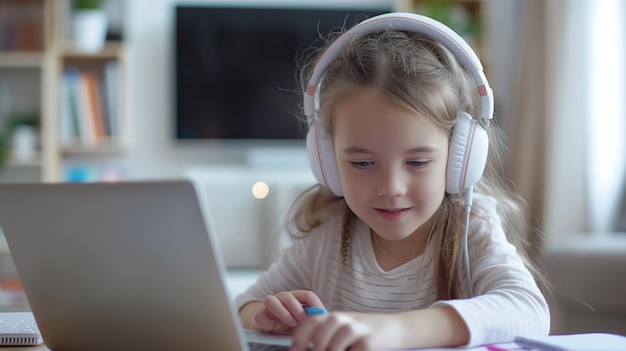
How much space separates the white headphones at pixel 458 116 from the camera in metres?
0.89

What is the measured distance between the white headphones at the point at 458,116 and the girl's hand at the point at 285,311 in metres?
0.23

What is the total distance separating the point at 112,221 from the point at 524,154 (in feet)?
10.4

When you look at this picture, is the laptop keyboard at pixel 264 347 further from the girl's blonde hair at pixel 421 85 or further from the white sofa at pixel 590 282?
the white sofa at pixel 590 282

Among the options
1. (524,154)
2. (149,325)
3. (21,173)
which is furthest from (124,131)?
(149,325)

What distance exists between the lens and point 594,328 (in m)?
2.18

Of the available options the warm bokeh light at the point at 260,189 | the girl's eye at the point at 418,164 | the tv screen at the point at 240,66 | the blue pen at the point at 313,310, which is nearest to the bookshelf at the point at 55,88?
the tv screen at the point at 240,66

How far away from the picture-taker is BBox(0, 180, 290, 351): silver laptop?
0.62m

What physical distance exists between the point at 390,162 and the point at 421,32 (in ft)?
0.51

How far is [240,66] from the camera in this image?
398 centimetres

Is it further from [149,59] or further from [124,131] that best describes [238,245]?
[149,59]

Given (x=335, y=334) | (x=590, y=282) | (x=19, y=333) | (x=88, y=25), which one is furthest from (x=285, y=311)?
(x=88, y=25)

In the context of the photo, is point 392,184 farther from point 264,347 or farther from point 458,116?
point 264,347

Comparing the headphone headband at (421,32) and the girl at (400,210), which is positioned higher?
the headphone headband at (421,32)

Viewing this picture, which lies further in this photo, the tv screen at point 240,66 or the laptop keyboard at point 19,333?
the tv screen at point 240,66
